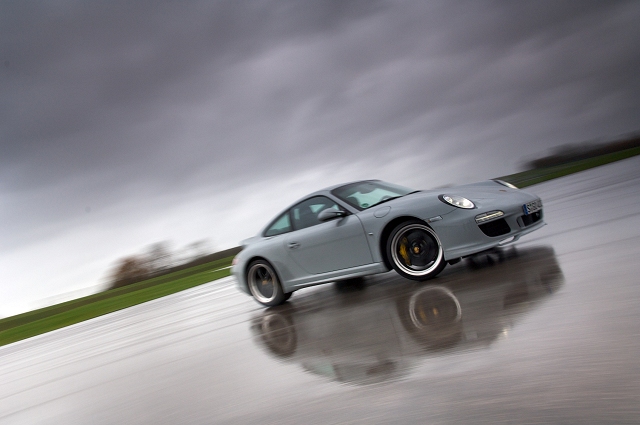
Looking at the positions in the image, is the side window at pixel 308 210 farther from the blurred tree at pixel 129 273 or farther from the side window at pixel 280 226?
the blurred tree at pixel 129 273

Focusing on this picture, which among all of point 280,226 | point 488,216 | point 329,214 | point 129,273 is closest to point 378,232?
point 329,214

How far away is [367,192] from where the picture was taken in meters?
7.80

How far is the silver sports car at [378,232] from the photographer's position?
6441 millimetres

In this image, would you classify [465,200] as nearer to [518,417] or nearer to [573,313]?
[573,313]

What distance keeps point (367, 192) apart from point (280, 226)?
137 centimetres

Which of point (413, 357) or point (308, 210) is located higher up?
point (308, 210)

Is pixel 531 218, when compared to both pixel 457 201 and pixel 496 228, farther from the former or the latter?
pixel 457 201

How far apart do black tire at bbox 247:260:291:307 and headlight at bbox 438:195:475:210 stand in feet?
9.18

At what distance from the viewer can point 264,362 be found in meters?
5.00

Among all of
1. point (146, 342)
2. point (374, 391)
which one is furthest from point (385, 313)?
point (146, 342)

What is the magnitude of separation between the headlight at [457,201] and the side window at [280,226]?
7.79 feet

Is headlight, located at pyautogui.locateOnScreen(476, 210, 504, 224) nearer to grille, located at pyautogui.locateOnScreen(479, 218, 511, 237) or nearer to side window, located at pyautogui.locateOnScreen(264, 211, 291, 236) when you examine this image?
grille, located at pyautogui.locateOnScreen(479, 218, 511, 237)

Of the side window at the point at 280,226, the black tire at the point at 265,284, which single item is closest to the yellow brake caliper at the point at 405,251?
the side window at the point at 280,226

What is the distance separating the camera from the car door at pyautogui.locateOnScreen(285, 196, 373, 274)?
7.18 metres
